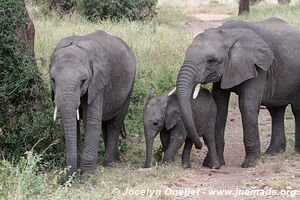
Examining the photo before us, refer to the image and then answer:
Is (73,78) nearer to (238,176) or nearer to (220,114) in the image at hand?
(238,176)

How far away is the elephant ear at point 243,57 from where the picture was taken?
27.7 ft

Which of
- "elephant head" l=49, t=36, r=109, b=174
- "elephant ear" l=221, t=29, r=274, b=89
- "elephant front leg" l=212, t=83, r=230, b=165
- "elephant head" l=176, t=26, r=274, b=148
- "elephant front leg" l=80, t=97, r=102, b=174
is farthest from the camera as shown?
"elephant front leg" l=212, t=83, r=230, b=165

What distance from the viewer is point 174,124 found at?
336 inches

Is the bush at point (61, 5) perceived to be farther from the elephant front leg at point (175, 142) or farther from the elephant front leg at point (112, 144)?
the elephant front leg at point (175, 142)

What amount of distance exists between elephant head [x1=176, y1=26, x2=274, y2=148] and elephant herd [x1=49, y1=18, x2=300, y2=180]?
13mm

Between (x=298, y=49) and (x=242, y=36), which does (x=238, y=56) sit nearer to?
(x=242, y=36)

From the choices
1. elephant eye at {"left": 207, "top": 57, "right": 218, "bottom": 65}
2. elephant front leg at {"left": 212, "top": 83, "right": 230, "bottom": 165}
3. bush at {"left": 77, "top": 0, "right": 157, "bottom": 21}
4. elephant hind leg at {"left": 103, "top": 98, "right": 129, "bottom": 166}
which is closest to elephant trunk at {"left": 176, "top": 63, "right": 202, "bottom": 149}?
elephant eye at {"left": 207, "top": 57, "right": 218, "bottom": 65}

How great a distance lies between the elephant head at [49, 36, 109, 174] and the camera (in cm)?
718

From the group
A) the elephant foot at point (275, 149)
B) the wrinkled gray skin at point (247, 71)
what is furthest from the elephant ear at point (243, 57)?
the elephant foot at point (275, 149)

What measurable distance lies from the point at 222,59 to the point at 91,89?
5.97 ft

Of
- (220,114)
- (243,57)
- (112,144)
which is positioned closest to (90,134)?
(112,144)

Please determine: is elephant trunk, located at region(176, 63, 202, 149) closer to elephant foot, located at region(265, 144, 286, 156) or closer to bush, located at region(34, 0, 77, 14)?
elephant foot, located at region(265, 144, 286, 156)

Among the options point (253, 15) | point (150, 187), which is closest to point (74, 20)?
point (253, 15)

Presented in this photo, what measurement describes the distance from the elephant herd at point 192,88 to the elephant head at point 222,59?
1cm
